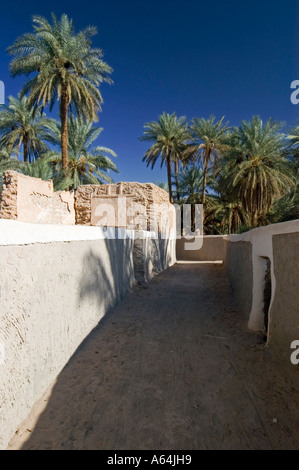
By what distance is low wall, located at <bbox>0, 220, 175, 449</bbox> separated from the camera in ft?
6.52

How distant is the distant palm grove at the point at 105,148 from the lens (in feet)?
44.4

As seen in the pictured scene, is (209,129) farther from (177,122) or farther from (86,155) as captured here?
(86,155)

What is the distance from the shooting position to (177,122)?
22062mm

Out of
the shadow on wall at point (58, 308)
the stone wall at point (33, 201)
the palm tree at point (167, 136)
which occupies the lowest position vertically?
the shadow on wall at point (58, 308)

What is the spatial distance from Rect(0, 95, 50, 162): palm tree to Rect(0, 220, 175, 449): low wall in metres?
18.5

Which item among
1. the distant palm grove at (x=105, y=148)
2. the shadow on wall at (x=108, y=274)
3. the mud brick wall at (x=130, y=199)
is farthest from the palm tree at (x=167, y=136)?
the shadow on wall at (x=108, y=274)

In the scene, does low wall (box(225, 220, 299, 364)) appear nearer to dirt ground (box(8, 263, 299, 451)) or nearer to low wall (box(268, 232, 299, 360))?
low wall (box(268, 232, 299, 360))

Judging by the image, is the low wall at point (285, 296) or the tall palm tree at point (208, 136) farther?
the tall palm tree at point (208, 136)

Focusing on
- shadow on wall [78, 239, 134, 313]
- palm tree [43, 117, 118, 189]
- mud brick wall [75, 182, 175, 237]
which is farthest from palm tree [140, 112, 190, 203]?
shadow on wall [78, 239, 134, 313]

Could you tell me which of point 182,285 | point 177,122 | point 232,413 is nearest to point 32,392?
Answer: point 232,413

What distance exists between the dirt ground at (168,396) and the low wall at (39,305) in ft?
0.60

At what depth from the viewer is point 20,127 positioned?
2050 cm

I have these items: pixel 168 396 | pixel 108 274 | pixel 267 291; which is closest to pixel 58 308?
pixel 168 396

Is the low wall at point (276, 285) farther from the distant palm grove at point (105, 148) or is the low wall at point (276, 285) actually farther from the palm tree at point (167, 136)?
the palm tree at point (167, 136)
